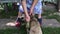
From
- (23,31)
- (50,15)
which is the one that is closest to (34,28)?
(23,31)

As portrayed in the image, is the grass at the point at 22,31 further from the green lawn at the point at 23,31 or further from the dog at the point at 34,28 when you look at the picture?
the dog at the point at 34,28

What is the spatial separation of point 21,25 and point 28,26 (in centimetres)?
74

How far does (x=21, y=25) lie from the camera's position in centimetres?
471

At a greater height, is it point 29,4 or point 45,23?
point 29,4

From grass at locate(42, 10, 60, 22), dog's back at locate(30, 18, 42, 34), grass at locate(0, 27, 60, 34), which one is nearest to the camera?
dog's back at locate(30, 18, 42, 34)

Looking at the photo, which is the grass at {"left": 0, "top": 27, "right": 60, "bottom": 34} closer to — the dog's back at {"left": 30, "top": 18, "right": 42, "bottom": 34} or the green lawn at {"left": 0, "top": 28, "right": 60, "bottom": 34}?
the green lawn at {"left": 0, "top": 28, "right": 60, "bottom": 34}

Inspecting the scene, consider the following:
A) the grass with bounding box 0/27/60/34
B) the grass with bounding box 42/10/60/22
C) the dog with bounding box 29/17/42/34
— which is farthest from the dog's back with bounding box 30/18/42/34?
the grass with bounding box 42/10/60/22

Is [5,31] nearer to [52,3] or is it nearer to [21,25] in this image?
[21,25]

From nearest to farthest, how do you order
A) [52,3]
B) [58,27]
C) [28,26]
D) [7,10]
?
[28,26]
[58,27]
[7,10]
[52,3]

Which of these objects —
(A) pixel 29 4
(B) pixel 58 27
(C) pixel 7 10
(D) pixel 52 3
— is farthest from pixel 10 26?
(D) pixel 52 3

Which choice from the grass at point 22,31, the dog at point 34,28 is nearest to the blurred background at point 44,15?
the grass at point 22,31

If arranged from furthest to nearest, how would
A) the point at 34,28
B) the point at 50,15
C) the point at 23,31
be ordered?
the point at 50,15
the point at 23,31
the point at 34,28

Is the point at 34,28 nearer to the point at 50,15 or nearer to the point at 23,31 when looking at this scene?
the point at 23,31

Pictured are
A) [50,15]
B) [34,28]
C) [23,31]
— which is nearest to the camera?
[34,28]
